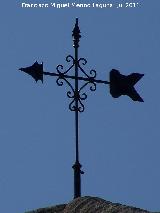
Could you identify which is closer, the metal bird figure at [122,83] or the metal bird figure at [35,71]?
the metal bird figure at [122,83]

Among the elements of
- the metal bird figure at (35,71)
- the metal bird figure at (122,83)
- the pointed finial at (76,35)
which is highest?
the pointed finial at (76,35)

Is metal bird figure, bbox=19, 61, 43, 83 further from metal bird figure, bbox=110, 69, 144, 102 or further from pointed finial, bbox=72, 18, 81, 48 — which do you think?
metal bird figure, bbox=110, 69, 144, 102

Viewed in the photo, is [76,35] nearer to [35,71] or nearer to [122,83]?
[35,71]

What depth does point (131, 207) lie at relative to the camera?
434 centimetres

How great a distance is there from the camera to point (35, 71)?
583 centimetres

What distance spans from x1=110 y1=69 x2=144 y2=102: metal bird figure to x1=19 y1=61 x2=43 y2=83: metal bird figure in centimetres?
80

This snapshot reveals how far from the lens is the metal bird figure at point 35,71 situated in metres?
5.80

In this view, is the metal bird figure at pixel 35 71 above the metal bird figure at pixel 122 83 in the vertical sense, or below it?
above

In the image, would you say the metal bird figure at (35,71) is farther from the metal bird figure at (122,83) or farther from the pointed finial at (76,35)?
the metal bird figure at (122,83)

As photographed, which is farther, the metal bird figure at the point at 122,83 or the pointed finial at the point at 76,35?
the pointed finial at the point at 76,35

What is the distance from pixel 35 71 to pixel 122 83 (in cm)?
99

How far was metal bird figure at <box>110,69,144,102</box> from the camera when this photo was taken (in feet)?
18.6

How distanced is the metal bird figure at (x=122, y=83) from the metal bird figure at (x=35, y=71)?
80cm

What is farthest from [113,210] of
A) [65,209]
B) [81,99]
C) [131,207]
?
[81,99]
